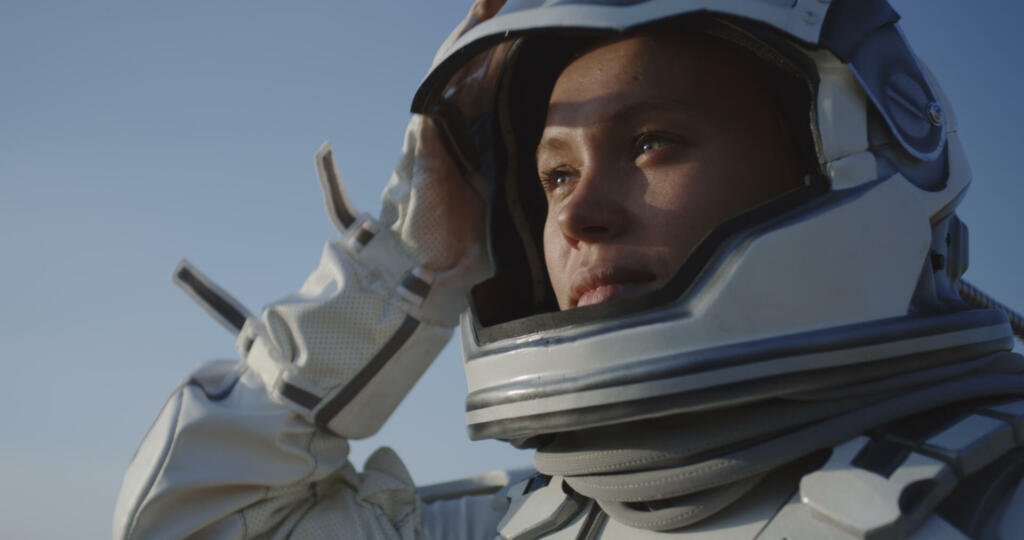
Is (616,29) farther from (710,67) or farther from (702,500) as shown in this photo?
(702,500)

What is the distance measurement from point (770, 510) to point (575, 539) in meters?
0.34

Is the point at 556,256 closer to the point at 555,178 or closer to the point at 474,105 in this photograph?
the point at 555,178

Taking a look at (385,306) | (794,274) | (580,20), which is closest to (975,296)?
(794,274)

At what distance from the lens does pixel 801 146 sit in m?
1.27

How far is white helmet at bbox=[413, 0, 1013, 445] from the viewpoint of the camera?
98 cm

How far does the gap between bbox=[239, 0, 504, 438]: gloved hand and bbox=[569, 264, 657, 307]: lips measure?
0.67 m

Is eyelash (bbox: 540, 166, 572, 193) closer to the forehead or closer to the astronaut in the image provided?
the astronaut

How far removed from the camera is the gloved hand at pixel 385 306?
1.84 meters

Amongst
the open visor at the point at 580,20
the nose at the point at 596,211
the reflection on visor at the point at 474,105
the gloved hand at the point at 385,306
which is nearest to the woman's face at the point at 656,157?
the nose at the point at 596,211

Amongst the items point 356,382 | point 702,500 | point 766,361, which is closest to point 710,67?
point 766,361

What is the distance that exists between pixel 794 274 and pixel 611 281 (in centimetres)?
28

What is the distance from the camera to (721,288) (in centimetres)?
101

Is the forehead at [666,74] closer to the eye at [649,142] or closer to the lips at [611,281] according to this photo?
the eye at [649,142]

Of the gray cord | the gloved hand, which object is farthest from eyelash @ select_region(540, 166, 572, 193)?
the gray cord
